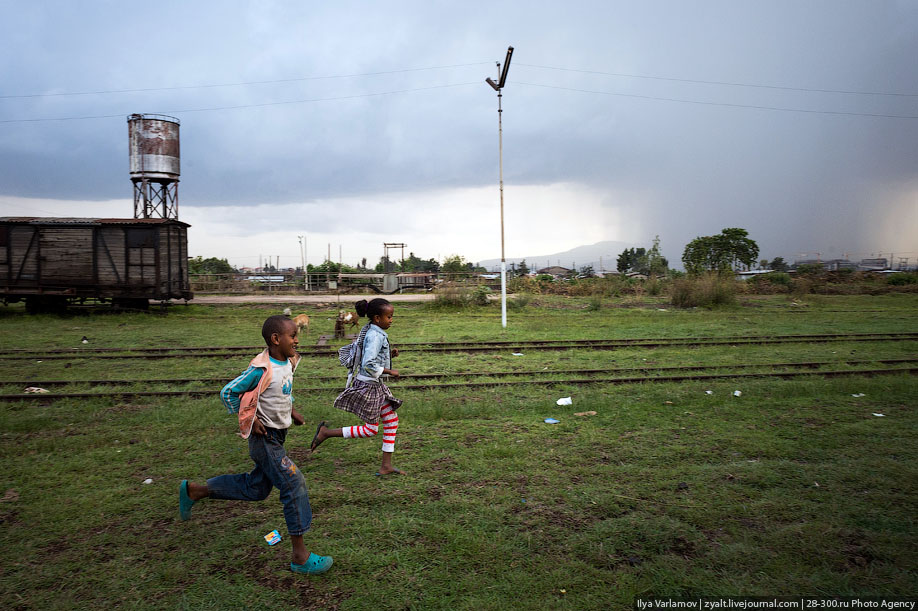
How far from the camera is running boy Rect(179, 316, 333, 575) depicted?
321cm

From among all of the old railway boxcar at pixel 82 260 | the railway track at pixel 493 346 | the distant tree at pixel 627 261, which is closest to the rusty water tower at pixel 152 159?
the old railway boxcar at pixel 82 260

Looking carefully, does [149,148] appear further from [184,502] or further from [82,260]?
[184,502]

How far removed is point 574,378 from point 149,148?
3012cm

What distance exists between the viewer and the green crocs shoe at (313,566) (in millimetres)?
3229

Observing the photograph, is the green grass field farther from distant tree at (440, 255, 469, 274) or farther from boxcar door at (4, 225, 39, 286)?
distant tree at (440, 255, 469, 274)

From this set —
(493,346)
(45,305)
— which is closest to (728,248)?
(493,346)

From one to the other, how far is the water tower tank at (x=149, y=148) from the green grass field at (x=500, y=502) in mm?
25136

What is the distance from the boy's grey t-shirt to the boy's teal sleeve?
0.09m

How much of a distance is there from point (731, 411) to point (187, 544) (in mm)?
6353

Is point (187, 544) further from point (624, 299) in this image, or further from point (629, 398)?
point (624, 299)

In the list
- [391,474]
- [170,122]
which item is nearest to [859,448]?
[391,474]

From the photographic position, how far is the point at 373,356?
4496mm

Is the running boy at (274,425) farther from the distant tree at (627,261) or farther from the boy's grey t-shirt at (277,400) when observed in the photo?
the distant tree at (627,261)

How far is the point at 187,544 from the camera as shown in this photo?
362 cm
